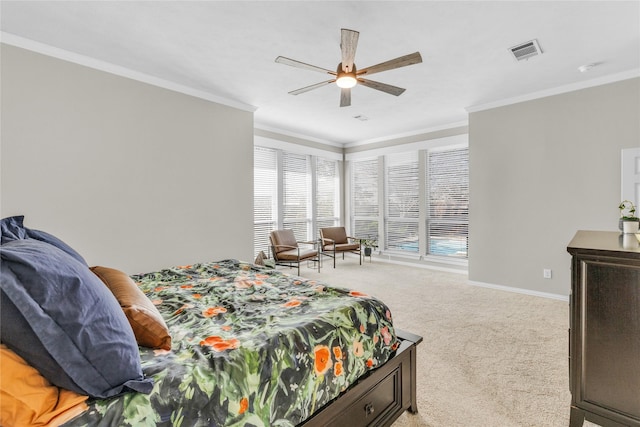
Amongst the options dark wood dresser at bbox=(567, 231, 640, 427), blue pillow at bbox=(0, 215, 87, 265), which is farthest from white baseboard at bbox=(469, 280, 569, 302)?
blue pillow at bbox=(0, 215, 87, 265)

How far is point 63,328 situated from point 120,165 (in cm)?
278

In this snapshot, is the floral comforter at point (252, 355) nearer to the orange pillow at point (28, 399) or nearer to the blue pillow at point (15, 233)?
the orange pillow at point (28, 399)


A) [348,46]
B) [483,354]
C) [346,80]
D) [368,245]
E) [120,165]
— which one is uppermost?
[348,46]

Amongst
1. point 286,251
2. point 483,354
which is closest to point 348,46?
point 483,354

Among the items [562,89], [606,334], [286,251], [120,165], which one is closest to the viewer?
[606,334]

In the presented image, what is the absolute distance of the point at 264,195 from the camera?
574 centimetres

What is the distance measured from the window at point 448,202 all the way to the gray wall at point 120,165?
3.54 meters

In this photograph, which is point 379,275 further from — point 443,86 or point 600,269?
point 600,269

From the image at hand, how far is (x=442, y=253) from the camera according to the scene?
5.80 m

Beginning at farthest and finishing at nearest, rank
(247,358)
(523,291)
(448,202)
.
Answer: (448,202), (523,291), (247,358)

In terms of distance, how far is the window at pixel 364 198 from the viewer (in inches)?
271

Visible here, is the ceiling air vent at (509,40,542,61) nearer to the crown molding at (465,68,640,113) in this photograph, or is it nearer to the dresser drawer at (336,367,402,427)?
the crown molding at (465,68,640,113)

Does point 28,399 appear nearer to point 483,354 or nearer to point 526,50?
point 483,354

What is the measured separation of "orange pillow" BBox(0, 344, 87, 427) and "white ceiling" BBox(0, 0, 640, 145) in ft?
7.76
